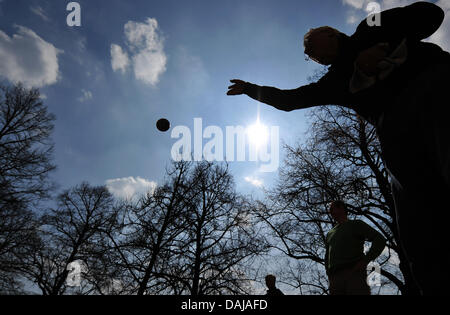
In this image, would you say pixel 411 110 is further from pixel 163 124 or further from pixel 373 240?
pixel 163 124

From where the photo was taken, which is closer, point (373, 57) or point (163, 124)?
point (373, 57)

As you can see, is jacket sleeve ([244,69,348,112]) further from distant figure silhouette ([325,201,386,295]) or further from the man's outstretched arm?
distant figure silhouette ([325,201,386,295])

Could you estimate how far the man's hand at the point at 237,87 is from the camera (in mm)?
1963

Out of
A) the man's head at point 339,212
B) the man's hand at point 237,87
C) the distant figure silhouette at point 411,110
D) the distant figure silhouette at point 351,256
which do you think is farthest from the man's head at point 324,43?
the man's head at point 339,212

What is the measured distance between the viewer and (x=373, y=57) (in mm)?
1257

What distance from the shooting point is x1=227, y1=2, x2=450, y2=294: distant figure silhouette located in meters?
0.94

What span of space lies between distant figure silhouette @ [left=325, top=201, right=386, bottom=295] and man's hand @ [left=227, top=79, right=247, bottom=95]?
117 inches

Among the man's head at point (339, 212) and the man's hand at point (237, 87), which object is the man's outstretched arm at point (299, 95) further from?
the man's head at point (339, 212)

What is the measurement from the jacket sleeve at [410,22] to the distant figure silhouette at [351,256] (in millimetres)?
3104

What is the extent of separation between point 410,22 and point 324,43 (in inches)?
18.2

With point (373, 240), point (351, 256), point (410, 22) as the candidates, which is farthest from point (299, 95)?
point (373, 240)

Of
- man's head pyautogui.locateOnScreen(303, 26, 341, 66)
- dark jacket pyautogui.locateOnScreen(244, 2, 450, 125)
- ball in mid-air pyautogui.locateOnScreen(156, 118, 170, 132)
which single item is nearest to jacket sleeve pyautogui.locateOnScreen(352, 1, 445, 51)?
dark jacket pyautogui.locateOnScreen(244, 2, 450, 125)
